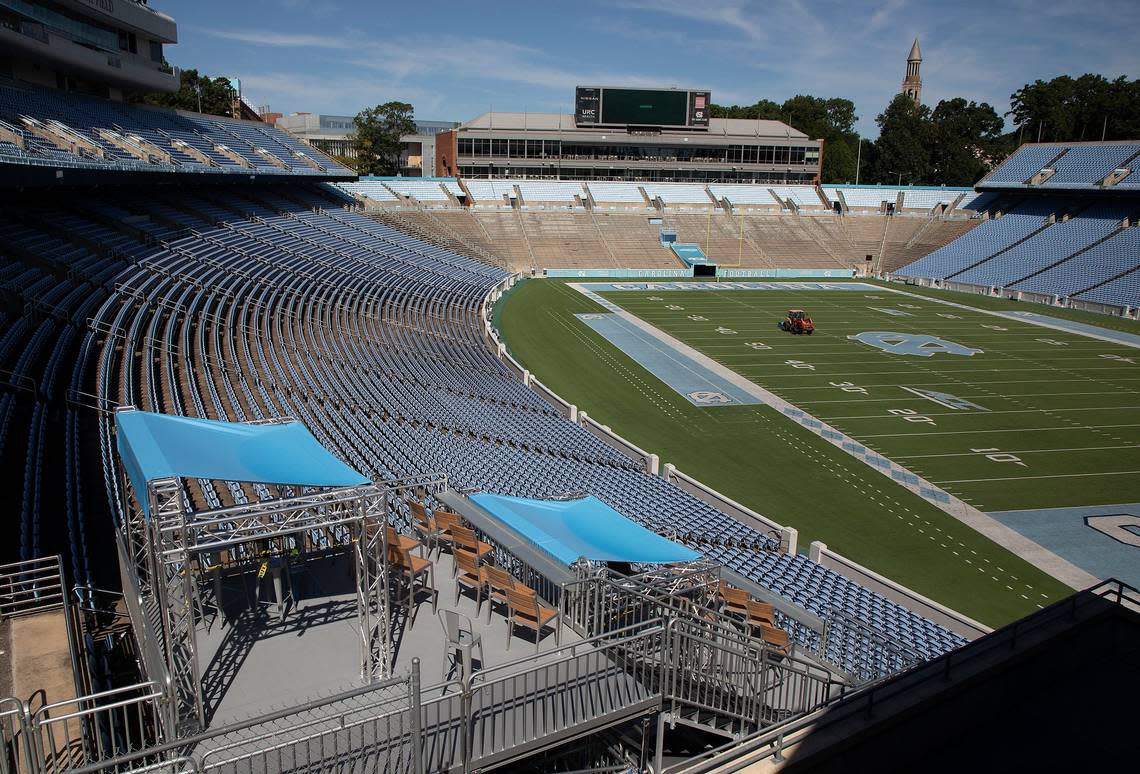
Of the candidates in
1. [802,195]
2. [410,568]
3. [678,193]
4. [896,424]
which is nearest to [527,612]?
[410,568]

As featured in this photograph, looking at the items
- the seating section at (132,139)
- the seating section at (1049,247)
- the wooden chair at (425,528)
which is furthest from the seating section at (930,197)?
the wooden chair at (425,528)

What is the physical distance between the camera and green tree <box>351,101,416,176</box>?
8388 cm

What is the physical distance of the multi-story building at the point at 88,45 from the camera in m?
31.6

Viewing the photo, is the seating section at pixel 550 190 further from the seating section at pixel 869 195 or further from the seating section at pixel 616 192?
the seating section at pixel 869 195

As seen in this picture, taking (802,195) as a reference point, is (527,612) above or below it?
below

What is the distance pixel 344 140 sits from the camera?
112562 millimetres

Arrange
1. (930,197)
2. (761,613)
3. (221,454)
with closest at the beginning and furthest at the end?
(221,454) < (761,613) < (930,197)

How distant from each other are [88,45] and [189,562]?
38.2 metres

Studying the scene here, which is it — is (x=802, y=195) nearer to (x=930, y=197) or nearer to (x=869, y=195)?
(x=869, y=195)

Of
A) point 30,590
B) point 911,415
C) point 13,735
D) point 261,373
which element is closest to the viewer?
point 13,735

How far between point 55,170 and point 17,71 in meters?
14.3

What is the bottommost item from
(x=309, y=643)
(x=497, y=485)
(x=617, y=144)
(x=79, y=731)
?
(x=497, y=485)

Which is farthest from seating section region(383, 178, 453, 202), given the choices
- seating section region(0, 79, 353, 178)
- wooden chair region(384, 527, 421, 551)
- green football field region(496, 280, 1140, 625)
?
wooden chair region(384, 527, 421, 551)

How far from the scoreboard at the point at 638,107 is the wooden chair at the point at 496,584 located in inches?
2676
